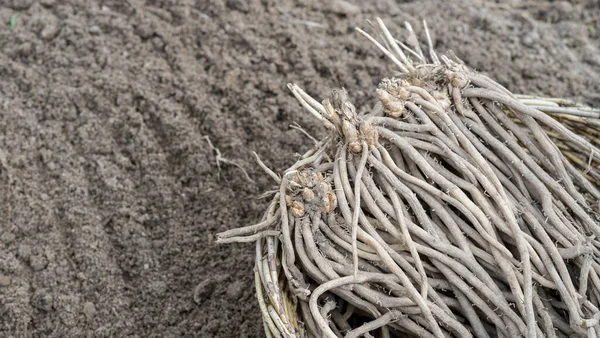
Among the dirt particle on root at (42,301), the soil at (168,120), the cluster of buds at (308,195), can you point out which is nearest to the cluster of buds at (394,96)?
the cluster of buds at (308,195)

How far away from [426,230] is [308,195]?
0.74ft

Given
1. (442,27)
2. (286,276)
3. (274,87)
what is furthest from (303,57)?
(286,276)

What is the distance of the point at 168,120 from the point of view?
6.00 ft

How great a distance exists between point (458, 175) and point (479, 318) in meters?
0.28

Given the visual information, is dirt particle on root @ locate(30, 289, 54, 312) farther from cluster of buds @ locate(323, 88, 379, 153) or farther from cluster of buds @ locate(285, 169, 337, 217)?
cluster of buds @ locate(323, 88, 379, 153)

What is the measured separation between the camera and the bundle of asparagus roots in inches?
45.3

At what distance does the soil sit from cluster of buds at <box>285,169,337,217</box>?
0.43 meters

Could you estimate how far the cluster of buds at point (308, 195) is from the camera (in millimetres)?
1157

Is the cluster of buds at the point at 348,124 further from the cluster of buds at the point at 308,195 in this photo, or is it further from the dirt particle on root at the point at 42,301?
the dirt particle on root at the point at 42,301

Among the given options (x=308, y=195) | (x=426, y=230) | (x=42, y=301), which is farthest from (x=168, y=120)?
(x=426, y=230)

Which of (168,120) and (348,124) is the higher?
(348,124)

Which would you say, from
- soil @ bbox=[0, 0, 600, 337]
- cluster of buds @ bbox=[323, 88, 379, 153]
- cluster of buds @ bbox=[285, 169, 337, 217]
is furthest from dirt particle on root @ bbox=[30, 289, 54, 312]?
cluster of buds @ bbox=[323, 88, 379, 153]

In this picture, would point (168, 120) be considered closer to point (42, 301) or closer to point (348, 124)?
point (42, 301)

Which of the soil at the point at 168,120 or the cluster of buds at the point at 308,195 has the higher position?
the cluster of buds at the point at 308,195
